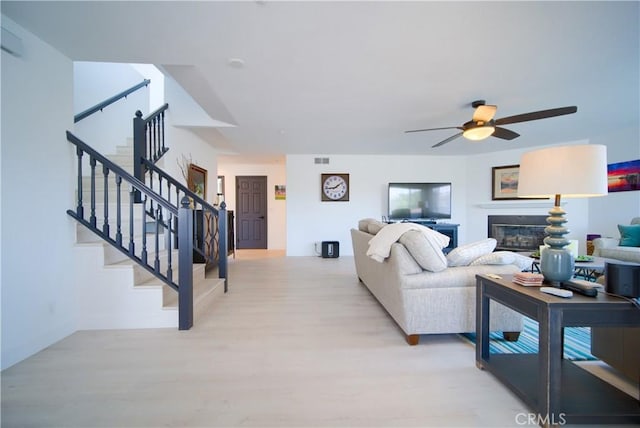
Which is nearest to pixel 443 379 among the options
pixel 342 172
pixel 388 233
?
pixel 388 233

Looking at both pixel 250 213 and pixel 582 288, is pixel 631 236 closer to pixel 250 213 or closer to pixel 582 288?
pixel 582 288

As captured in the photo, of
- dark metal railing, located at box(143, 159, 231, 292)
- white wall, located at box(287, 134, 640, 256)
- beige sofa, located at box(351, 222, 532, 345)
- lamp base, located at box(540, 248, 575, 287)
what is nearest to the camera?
lamp base, located at box(540, 248, 575, 287)

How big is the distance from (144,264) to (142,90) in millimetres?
3429

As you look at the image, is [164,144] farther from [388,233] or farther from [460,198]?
[460,198]

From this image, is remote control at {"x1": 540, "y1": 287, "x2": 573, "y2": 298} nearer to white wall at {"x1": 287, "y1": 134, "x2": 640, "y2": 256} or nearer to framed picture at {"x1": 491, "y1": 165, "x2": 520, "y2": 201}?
white wall at {"x1": 287, "y1": 134, "x2": 640, "y2": 256}

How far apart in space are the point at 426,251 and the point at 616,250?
373cm

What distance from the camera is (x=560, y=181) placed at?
1427 mm

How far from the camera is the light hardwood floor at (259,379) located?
1.33 meters

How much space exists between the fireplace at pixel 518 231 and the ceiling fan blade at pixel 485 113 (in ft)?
12.2

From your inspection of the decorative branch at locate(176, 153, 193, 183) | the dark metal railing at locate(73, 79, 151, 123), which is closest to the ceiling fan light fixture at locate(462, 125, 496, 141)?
the decorative branch at locate(176, 153, 193, 183)

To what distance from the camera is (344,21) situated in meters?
1.82

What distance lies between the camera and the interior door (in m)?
7.62

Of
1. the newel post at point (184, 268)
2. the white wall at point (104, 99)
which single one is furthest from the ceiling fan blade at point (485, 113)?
the white wall at point (104, 99)

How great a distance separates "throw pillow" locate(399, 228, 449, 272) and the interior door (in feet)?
19.7
